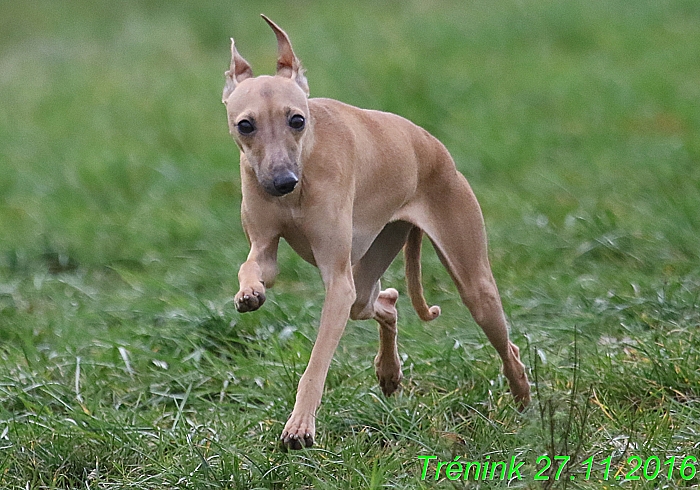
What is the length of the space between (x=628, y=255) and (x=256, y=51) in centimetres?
764

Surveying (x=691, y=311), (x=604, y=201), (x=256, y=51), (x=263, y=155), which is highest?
(x=263, y=155)

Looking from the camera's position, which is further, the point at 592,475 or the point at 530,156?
the point at 530,156

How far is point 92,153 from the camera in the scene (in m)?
10.2

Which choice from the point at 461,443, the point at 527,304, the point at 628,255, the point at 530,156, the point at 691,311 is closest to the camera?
the point at 461,443

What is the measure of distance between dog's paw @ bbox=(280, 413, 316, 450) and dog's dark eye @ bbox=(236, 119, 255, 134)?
3.10ft

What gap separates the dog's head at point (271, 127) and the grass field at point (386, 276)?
1.02 metres

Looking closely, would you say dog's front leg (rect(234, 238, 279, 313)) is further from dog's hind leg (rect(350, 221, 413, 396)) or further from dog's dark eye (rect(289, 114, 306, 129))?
dog's hind leg (rect(350, 221, 413, 396))

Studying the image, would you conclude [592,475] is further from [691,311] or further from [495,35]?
[495,35]

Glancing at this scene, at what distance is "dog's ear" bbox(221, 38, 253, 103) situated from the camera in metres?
4.11

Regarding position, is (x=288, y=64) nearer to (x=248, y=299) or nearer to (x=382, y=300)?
(x=248, y=299)

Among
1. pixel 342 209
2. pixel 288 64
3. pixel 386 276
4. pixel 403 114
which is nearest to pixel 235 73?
pixel 288 64

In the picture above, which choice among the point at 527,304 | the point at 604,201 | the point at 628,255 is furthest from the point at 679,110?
the point at 527,304

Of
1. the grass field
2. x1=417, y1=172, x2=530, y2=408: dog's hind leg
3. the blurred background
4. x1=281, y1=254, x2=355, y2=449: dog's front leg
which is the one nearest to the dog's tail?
the grass field

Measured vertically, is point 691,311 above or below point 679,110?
above
